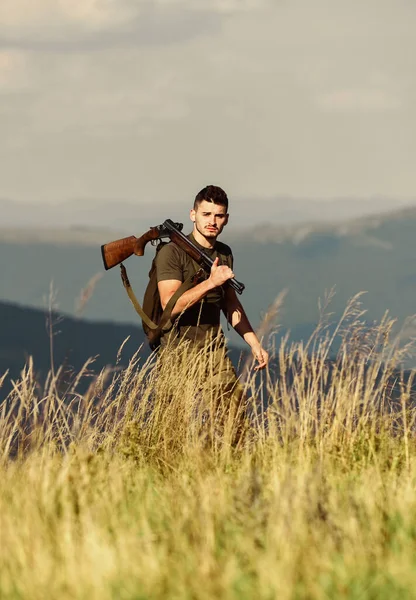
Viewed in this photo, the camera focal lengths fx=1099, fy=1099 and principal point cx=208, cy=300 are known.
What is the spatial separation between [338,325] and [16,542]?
9.72 feet

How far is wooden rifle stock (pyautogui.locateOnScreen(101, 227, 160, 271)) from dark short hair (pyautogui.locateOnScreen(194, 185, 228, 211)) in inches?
19.5

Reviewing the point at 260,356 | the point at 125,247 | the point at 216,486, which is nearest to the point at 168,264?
the point at 125,247

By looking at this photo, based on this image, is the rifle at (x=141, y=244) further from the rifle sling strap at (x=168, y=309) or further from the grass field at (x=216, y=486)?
the grass field at (x=216, y=486)

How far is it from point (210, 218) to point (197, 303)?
0.51 meters

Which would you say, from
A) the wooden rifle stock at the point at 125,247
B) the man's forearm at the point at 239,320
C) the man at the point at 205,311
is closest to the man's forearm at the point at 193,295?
the man at the point at 205,311

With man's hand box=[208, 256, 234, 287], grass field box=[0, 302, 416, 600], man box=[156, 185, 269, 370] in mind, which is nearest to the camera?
grass field box=[0, 302, 416, 600]

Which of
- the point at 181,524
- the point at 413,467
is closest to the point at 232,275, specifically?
the point at 413,467

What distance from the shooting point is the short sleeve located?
643 centimetres

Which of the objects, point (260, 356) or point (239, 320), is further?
point (239, 320)

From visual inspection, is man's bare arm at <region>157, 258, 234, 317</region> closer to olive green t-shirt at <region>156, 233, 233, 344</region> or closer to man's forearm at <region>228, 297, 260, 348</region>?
olive green t-shirt at <region>156, 233, 233, 344</region>

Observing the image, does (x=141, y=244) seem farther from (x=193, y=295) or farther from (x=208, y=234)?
(x=193, y=295)

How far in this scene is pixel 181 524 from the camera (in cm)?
381

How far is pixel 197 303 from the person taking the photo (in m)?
6.45

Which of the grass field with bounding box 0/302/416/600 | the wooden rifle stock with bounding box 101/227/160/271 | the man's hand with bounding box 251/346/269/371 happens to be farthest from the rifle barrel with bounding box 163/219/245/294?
the grass field with bounding box 0/302/416/600
